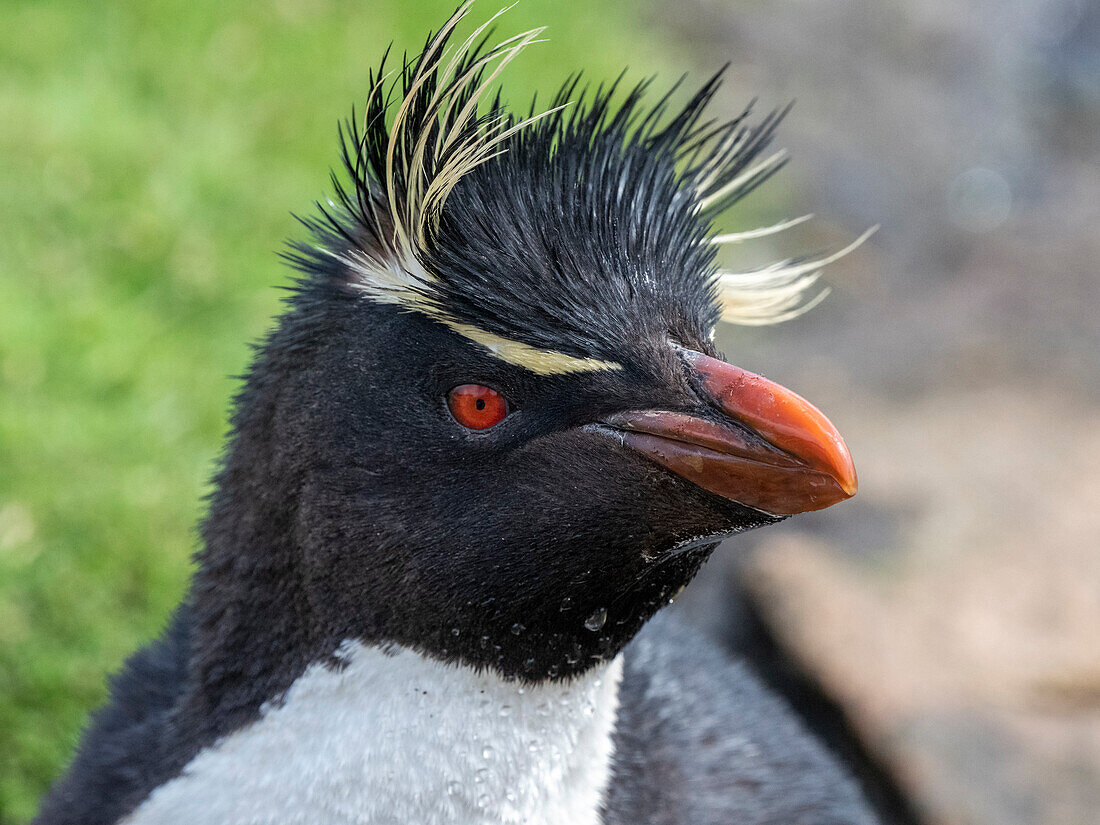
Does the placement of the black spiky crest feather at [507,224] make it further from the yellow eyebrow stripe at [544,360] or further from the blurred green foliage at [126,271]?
the blurred green foliage at [126,271]

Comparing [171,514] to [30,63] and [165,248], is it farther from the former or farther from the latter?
[30,63]

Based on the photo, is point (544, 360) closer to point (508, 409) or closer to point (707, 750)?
point (508, 409)

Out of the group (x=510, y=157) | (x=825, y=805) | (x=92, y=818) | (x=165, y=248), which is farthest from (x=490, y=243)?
(x=165, y=248)

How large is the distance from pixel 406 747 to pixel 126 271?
3472 mm

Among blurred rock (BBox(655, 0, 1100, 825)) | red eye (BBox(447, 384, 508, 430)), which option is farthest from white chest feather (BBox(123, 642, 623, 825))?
blurred rock (BBox(655, 0, 1100, 825))

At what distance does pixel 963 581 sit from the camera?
13.3ft

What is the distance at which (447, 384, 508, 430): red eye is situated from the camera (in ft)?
6.39

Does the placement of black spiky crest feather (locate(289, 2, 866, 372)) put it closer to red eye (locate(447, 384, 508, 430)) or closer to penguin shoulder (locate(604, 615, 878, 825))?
red eye (locate(447, 384, 508, 430))

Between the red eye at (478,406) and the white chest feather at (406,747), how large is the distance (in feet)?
1.44

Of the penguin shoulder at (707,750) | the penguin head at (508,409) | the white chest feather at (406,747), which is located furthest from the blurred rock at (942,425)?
the penguin head at (508,409)

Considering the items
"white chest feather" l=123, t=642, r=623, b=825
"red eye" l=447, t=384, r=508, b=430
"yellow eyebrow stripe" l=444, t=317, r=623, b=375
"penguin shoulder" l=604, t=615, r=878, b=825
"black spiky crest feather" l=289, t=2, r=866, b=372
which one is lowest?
"white chest feather" l=123, t=642, r=623, b=825

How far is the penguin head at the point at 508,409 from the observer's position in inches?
74.2

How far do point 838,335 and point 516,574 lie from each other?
4413 millimetres

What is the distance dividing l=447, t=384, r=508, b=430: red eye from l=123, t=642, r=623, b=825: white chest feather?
44 centimetres
